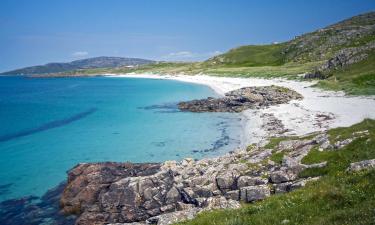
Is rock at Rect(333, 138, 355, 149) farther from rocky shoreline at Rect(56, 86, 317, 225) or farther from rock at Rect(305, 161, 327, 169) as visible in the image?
rock at Rect(305, 161, 327, 169)

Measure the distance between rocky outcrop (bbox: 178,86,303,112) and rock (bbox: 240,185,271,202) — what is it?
53032 millimetres

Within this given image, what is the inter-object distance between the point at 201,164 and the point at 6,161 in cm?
3012

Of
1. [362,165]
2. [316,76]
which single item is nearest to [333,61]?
[316,76]

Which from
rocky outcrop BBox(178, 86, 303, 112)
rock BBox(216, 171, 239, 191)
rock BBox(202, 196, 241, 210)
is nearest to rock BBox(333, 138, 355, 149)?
rock BBox(216, 171, 239, 191)

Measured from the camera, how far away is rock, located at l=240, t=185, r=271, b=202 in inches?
808

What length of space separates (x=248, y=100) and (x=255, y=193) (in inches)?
2308

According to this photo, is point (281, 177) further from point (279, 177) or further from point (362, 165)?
point (362, 165)

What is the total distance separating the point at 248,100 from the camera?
7825cm

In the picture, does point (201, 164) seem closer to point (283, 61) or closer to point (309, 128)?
point (309, 128)

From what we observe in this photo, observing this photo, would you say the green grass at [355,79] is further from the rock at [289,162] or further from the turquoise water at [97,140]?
the rock at [289,162]

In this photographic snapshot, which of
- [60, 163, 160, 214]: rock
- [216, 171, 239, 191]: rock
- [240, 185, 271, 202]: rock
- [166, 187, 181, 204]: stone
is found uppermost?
[240, 185, 271, 202]: rock

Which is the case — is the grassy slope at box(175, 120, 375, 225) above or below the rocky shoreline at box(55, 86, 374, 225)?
above

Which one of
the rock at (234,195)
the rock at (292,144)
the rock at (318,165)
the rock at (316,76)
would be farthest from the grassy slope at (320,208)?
the rock at (316,76)

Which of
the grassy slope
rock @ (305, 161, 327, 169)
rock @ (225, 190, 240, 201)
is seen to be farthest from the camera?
rock @ (305, 161, 327, 169)
